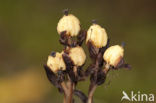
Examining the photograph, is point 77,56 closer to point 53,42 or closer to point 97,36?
point 97,36

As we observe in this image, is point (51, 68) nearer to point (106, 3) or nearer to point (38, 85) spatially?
point (38, 85)

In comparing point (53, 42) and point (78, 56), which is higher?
point (53, 42)

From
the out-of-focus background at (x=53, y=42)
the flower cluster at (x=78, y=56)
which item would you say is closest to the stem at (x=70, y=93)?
the flower cluster at (x=78, y=56)

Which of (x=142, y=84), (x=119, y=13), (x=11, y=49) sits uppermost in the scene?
(x=119, y=13)

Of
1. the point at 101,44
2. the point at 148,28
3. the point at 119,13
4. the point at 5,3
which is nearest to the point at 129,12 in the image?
the point at 119,13

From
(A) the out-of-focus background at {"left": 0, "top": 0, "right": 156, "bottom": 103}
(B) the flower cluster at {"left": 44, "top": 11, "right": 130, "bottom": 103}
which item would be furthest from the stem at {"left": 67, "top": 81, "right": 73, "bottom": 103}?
(A) the out-of-focus background at {"left": 0, "top": 0, "right": 156, "bottom": 103}

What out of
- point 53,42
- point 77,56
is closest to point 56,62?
point 77,56

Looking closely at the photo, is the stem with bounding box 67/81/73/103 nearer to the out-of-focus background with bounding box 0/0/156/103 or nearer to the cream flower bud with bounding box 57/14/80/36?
the cream flower bud with bounding box 57/14/80/36
